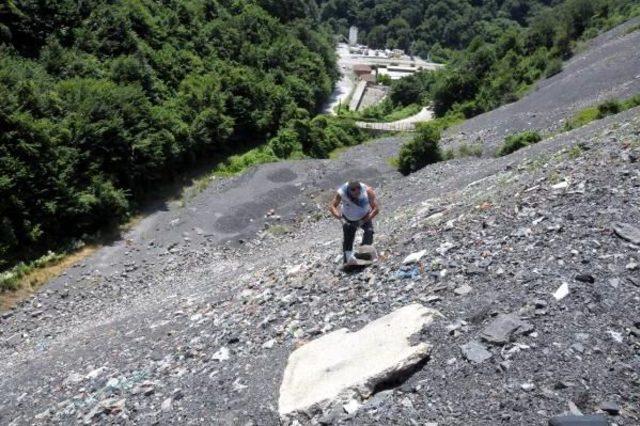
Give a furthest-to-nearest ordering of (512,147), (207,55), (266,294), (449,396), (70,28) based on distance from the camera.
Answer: (207,55) < (70,28) < (512,147) < (266,294) < (449,396)

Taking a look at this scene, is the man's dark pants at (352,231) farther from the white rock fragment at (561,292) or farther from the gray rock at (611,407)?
the gray rock at (611,407)

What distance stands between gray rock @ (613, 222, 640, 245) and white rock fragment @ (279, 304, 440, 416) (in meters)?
Result: 3.37

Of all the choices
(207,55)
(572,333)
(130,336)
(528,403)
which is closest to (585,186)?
(572,333)

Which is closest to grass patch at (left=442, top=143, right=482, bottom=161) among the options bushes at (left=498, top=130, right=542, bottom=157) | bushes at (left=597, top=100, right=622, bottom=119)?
bushes at (left=498, top=130, right=542, bottom=157)

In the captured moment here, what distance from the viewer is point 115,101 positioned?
25.2 m

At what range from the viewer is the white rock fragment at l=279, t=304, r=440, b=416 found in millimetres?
7275

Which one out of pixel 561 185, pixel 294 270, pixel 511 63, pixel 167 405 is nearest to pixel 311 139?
pixel 511 63

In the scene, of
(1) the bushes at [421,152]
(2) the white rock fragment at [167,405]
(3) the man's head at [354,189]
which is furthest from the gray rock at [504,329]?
(1) the bushes at [421,152]

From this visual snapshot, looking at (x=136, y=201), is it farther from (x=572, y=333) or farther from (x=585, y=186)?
(x=572, y=333)

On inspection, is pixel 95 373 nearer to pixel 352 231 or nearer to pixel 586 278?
pixel 352 231

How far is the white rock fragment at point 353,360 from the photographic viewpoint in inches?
286

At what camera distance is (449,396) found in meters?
6.73

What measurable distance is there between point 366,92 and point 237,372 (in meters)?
64.4

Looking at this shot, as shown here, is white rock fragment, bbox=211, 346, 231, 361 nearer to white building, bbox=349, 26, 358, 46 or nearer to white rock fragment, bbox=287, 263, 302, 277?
white rock fragment, bbox=287, 263, 302, 277
